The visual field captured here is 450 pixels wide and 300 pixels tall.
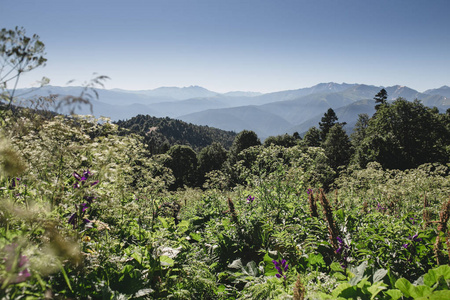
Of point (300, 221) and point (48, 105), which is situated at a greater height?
point (48, 105)

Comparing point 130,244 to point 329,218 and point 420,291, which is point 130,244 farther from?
point 420,291

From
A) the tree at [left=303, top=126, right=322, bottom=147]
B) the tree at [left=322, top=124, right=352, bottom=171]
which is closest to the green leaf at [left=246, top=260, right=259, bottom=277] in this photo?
the tree at [left=322, top=124, right=352, bottom=171]

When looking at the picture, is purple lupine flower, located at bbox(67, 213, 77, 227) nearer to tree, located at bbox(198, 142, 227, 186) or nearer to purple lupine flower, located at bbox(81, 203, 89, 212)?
purple lupine flower, located at bbox(81, 203, 89, 212)

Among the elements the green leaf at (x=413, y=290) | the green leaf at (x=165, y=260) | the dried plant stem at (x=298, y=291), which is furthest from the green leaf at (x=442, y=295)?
the green leaf at (x=165, y=260)

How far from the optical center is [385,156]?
83.8ft

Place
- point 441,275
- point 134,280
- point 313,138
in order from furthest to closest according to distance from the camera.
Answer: point 313,138, point 134,280, point 441,275

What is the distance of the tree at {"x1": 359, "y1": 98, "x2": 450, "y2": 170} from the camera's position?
25.2m

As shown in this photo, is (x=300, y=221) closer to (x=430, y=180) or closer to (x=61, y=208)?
(x=61, y=208)

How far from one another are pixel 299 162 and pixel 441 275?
173 inches

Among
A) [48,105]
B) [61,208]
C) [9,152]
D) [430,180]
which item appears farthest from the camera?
[430,180]

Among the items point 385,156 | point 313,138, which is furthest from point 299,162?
point 313,138

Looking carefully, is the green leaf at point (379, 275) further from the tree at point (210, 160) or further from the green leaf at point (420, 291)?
the tree at point (210, 160)

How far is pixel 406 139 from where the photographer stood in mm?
26984

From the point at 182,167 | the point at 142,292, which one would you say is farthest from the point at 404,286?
the point at 182,167
